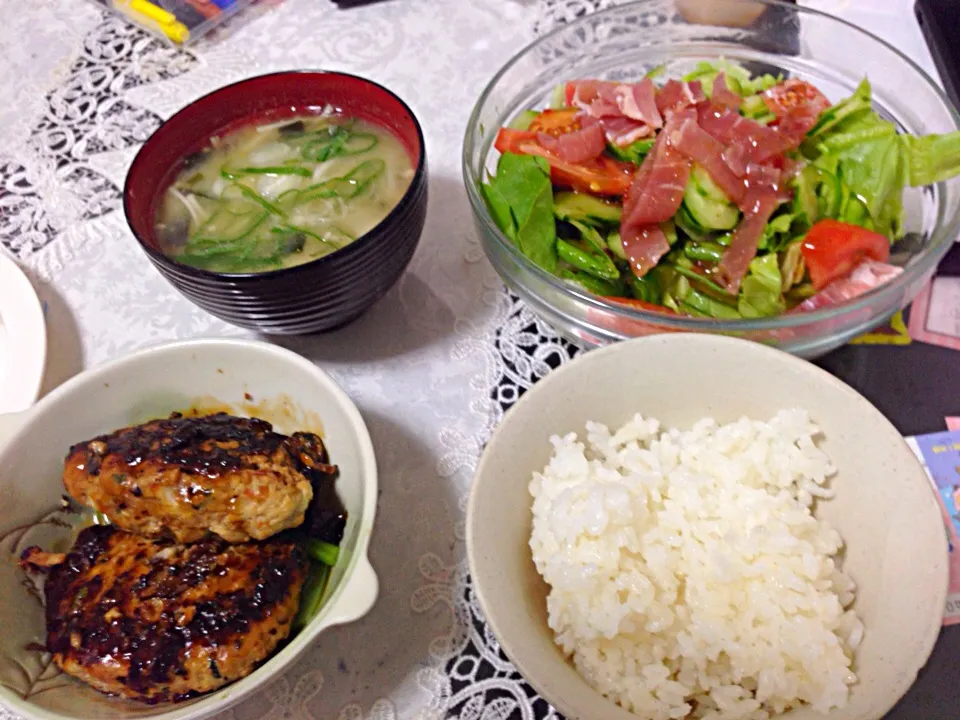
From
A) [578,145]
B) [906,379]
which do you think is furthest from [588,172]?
[906,379]

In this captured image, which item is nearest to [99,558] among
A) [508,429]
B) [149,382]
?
[149,382]

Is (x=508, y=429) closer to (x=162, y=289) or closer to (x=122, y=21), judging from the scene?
(x=162, y=289)

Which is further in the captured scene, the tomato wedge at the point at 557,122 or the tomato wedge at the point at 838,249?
the tomato wedge at the point at 557,122

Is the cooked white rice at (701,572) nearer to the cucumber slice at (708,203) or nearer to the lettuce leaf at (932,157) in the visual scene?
the cucumber slice at (708,203)

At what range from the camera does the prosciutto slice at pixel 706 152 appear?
1296 millimetres

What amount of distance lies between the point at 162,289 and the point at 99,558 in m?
0.76

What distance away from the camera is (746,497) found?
3.47 feet

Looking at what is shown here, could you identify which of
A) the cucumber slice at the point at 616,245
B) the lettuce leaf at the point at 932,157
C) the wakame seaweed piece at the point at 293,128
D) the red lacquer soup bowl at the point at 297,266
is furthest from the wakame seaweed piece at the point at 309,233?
the lettuce leaf at the point at 932,157

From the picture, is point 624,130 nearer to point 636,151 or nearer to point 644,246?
point 636,151

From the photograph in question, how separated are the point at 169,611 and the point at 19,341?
79cm

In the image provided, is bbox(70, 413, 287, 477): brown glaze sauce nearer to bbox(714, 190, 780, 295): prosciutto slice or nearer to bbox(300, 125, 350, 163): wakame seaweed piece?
bbox(300, 125, 350, 163): wakame seaweed piece

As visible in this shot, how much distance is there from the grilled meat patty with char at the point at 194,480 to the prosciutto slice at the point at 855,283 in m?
0.93

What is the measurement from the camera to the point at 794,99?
1.47 meters

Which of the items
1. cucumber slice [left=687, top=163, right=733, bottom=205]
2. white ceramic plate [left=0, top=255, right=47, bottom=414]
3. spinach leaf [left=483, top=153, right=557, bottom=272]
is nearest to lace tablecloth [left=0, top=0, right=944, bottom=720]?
white ceramic plate [left=0, top=255, right=47, bottom=414]
